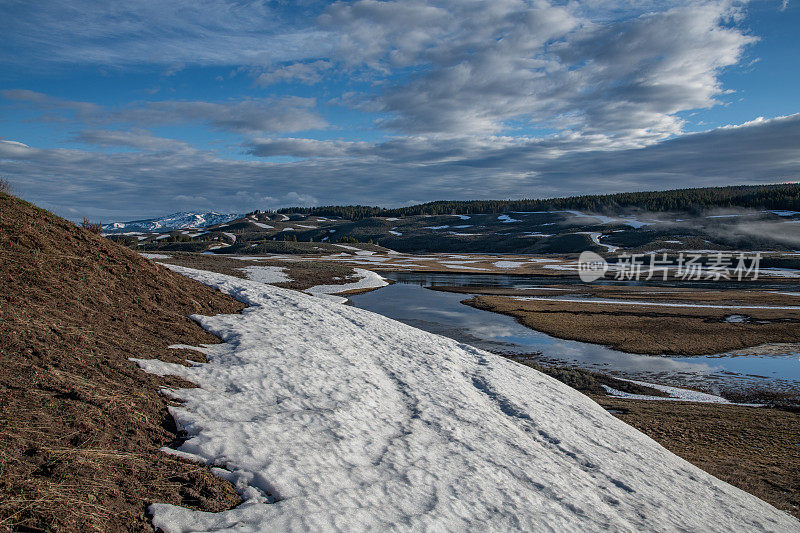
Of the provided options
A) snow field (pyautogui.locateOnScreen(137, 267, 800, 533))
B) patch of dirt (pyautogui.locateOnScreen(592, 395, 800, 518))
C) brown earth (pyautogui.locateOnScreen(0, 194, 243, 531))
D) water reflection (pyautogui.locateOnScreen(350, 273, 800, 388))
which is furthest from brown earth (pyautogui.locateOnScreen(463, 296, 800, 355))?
brown earth (pyautogui.locateOnScreen(0, 194, 243, 531))

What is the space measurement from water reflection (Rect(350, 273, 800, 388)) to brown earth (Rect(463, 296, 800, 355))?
1360 mm

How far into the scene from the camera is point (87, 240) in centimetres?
1332

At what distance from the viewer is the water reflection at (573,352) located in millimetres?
21422

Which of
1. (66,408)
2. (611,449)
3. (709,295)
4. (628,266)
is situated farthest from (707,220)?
(66,408)

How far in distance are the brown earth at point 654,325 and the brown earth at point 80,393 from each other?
25813 millimetres

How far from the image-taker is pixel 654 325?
3206cm

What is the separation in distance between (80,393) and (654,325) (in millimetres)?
35040

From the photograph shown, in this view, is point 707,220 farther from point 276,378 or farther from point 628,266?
point 276,378

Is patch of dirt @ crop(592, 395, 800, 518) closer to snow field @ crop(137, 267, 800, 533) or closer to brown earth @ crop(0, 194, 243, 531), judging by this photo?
snow field @ crop(137, 267, 800, 533)

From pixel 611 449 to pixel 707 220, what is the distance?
545 feet

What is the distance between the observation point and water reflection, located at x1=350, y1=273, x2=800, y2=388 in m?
21.4

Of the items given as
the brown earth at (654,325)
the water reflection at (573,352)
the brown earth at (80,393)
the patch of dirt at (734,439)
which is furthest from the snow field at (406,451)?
the brown earth at (654,325)

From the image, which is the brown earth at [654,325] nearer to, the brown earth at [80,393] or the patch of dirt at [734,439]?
the patch of dirt at [734,439]

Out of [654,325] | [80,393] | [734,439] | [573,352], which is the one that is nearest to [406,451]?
[80,393]
